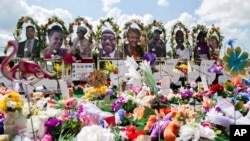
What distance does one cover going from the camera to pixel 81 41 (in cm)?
1141

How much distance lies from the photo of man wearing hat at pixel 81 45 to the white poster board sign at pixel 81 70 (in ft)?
9.07

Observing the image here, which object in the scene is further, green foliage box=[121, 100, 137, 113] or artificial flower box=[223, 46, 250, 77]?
green foliage box=[121, 100, 137, 113]

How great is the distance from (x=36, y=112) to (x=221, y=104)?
1.43 m

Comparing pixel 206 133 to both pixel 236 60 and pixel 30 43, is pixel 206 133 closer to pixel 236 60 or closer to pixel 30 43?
pixel 236 60

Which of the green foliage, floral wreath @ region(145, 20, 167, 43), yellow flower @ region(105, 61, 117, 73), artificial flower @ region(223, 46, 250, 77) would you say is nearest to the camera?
artificial flower @ region(223, 46, 250, 77)

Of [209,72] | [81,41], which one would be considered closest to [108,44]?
[81,41]

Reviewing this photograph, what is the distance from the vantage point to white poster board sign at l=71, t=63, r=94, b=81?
8.37 m

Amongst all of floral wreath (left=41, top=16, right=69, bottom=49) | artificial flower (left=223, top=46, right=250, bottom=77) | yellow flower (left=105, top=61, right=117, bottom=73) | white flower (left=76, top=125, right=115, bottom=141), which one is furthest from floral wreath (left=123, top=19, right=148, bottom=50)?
white flower (left=76, top=125, right=115, bottom=141)

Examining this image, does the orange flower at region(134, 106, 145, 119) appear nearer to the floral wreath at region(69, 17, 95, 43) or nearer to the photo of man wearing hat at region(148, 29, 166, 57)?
the floral wreath at region(69, 17, 95, 43)

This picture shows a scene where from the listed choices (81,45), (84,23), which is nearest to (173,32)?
(84,23)

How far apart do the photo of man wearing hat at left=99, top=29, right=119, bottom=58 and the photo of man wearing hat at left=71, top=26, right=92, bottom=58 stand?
0.43 m

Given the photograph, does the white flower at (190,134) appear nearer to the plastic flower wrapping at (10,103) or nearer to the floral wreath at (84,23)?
the plastic flower wrapping at (10,103)

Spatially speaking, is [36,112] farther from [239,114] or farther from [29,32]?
[29,32]

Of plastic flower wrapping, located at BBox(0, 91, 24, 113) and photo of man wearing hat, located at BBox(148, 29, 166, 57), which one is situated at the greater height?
photo of man wearing hat, located at BBox(148, 29, 166, 57)
